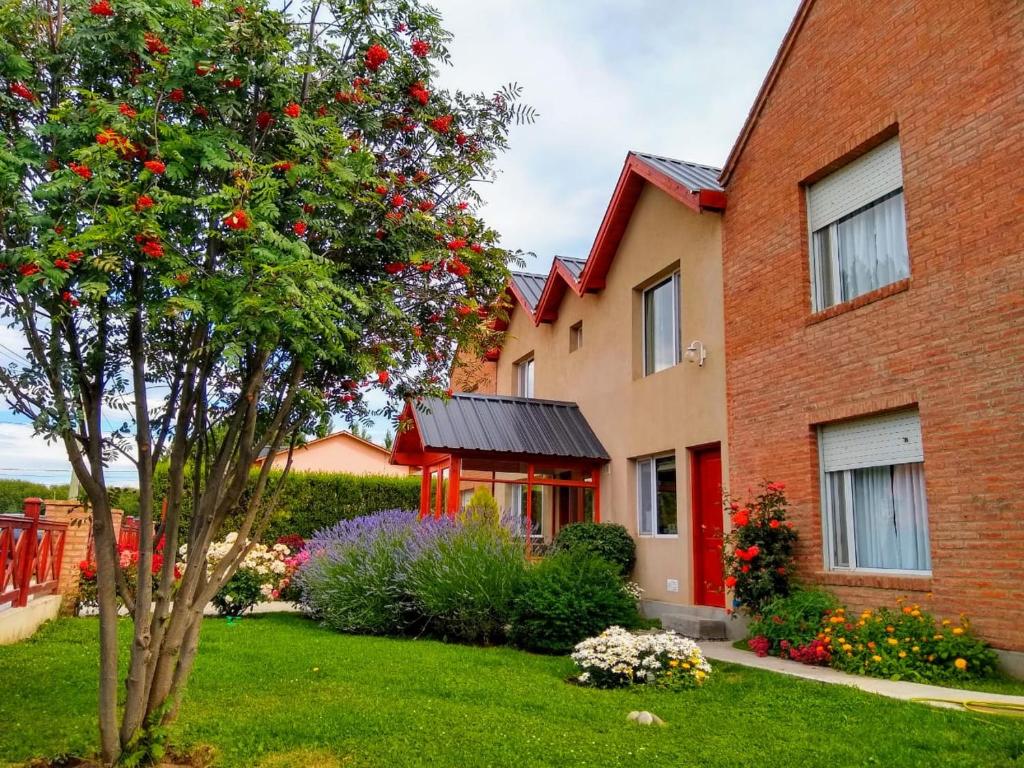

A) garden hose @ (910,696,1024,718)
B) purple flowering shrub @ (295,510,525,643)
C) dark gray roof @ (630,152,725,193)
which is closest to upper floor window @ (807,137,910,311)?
dark gray roof @ (630,152,725,193)

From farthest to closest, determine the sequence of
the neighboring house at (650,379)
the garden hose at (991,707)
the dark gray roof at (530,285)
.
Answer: the dark gray roof at (530,285), the neighboring house at (650,379), the garden hose at (991,707)

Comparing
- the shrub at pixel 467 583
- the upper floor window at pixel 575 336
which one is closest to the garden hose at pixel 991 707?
the shrub at pixel 467 583

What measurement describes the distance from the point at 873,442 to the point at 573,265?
891cm

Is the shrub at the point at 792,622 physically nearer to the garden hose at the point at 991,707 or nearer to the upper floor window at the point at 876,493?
the upper floor window at the point at 876,493

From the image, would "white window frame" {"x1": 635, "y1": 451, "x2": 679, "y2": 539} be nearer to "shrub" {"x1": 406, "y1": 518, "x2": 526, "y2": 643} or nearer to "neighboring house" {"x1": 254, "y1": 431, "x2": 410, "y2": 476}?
"shrub" {"x1": 406, "y1": 518, "x2": 526, "y2": 643}

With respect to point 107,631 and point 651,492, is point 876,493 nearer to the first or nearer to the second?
point 651,492

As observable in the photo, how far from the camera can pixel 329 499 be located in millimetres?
19750

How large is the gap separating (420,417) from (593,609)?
5.56 metres

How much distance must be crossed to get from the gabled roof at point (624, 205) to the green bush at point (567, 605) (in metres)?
4.45

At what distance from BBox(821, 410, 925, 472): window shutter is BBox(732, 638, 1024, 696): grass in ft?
6.73

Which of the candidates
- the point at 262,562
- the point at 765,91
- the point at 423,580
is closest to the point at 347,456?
the point at 262,562

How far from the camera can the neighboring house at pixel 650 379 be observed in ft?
36.9

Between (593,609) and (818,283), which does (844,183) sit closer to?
(818,283)

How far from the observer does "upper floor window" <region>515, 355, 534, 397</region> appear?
19.1 meters
